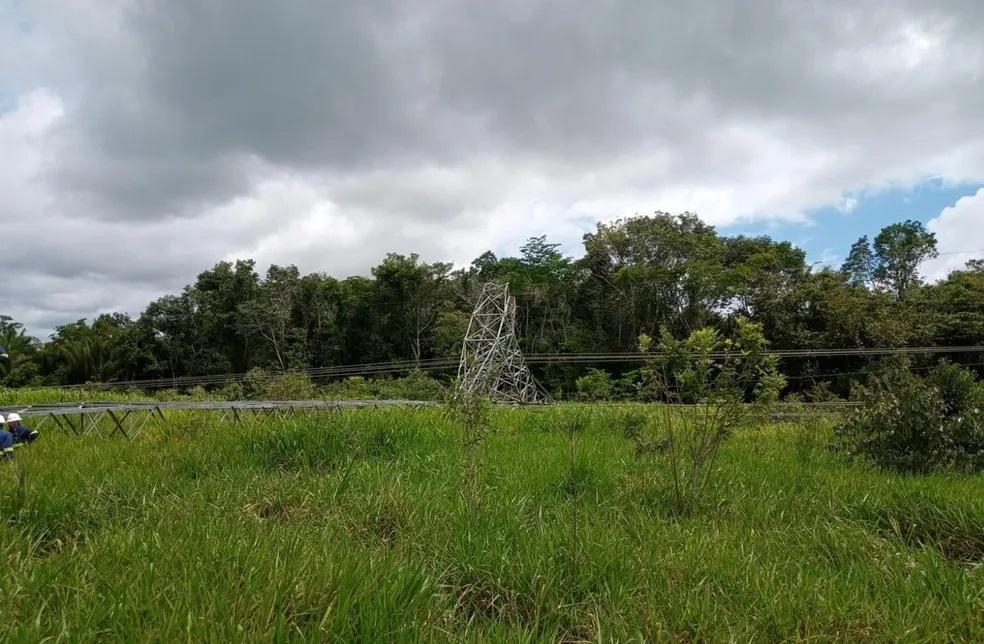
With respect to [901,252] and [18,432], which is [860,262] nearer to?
[901,252]

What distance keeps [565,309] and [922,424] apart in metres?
29.6

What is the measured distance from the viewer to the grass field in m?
2.09

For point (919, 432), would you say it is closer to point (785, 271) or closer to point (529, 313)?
point (785, 271)

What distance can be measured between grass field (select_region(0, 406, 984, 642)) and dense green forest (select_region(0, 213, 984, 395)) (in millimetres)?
19472

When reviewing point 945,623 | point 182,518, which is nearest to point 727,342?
point 945,623

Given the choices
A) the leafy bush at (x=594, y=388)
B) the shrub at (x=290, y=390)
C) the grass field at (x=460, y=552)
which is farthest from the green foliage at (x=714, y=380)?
the shrub at (x=290, y=390)

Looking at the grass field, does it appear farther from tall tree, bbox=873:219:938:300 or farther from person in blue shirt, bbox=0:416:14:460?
tall tree, bbox=873:219:938:300

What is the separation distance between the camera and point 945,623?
2367 millimetres

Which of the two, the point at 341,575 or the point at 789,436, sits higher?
the point at 341,575

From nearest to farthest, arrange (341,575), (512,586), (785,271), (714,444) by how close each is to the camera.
A: (341,575) < (512,586) < (714,444) < (785,271)

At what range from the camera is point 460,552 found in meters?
2.87

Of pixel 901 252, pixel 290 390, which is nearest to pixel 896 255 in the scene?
pixel 901 252

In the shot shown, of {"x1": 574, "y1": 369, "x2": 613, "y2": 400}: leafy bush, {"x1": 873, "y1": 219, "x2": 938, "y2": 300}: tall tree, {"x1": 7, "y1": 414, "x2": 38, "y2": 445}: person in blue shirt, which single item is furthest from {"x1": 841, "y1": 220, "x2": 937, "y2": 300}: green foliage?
{"x1": 7, "y1": 414, "x2": 38, "y2": 445}: person in blue shirt

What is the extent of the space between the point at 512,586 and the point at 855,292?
100 feet
